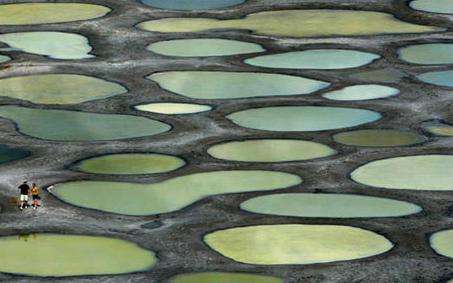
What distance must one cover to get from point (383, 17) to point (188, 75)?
24.6ft

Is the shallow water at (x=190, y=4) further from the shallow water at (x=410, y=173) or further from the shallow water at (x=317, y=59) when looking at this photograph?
the shallow water at (x=410, y=173)

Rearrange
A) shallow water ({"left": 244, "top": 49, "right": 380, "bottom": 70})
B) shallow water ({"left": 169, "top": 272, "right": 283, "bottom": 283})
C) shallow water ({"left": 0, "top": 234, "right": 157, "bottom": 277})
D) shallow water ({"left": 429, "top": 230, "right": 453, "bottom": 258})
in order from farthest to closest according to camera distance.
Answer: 1. shallow water ({"left": 244, "top": 49, "right": 380, "bottom": 70})
2. shallow water ({"left": 429, "top": 230, "right": 453, "bottom": 258})
3. shallow water ({"left": 0, "top": 234, "right": 157, "bottom": 277})
4. shallow water ({"left": 169, "top": 272, "right": 283, "bottom": 283})

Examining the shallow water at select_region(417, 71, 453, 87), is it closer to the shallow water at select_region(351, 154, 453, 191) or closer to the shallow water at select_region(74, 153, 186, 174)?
the shallow water at select_region(351, 154, 453, 191)

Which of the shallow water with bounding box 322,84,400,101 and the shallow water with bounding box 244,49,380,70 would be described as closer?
the shallow water with bounding box 322,84,400,101

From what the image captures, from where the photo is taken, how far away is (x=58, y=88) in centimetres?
4009

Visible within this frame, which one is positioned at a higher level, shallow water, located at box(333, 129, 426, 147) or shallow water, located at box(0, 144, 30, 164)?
shallow water, located at box(333, 129, 426, 147)

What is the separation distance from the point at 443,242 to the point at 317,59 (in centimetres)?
1457

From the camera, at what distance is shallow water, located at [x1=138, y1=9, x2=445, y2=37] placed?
4525cm

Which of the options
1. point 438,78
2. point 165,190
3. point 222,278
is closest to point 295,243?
point 222,278

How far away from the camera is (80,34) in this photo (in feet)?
149

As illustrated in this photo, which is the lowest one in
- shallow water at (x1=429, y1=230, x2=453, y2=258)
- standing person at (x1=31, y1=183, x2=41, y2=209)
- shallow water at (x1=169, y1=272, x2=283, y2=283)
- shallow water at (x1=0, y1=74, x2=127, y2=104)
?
shallow water at (x1=0, y1=74, x2=127, y2=104)

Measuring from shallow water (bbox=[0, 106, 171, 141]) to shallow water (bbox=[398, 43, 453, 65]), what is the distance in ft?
27.4

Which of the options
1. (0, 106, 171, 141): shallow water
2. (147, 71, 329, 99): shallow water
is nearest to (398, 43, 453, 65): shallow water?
(147, 71, 329, 99): shallow water

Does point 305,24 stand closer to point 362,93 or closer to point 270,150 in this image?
point 362,93
